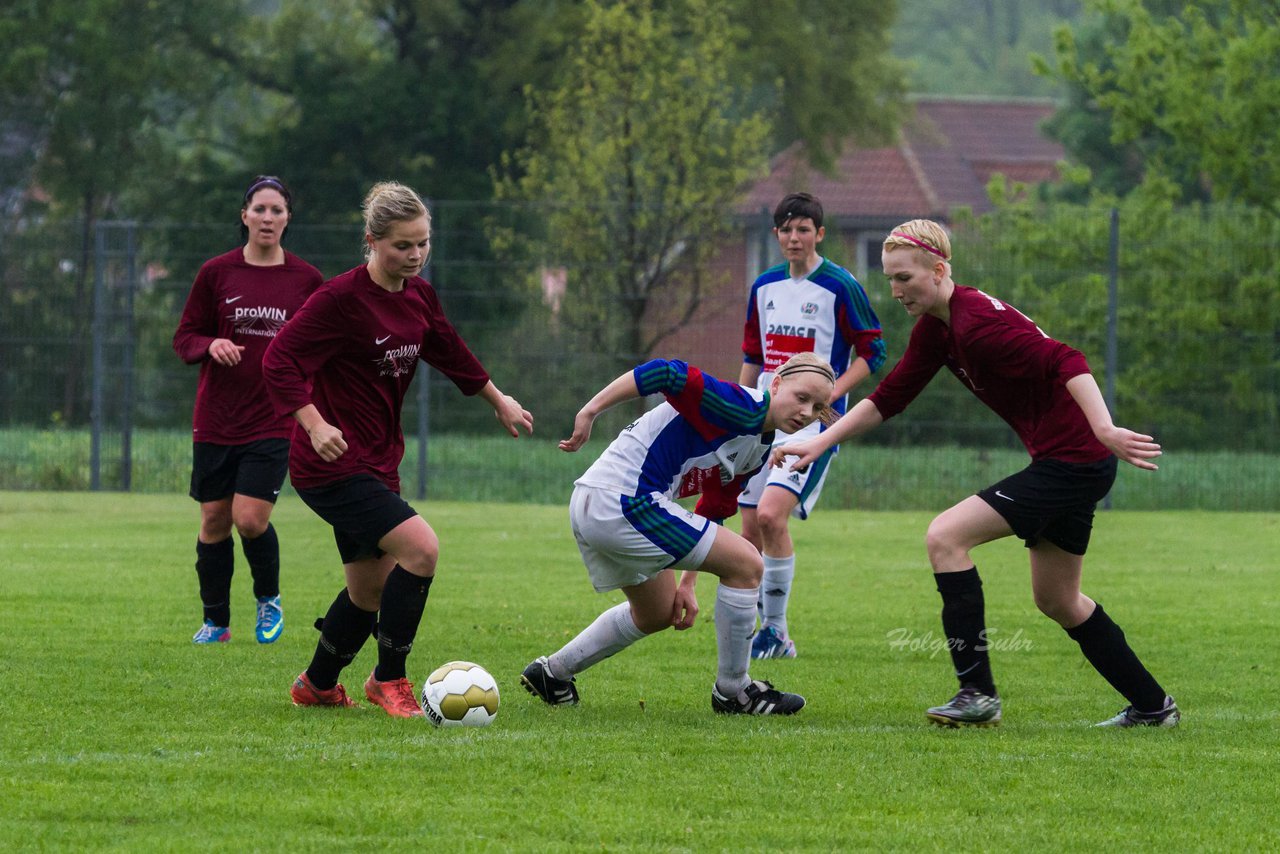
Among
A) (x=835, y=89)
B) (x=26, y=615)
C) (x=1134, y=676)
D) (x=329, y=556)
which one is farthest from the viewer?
(x=835, y=89)

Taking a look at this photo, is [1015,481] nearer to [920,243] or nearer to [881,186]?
[920,243]

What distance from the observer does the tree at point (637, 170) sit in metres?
18.0

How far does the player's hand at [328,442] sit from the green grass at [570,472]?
12.3m

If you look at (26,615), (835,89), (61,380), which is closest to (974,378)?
(26,615)

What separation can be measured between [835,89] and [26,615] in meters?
27.1

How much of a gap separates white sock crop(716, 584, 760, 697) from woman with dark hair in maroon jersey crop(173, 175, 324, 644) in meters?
2.71

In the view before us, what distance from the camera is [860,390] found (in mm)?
17969

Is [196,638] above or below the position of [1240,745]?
below

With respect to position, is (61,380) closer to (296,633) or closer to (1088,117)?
(296,633)

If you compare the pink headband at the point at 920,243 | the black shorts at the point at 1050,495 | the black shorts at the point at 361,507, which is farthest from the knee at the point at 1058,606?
the black shorts at the point at 361,507

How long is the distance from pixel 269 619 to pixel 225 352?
1312mm

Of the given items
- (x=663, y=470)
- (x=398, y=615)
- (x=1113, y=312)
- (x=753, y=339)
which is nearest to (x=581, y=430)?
(x=663, y=470)

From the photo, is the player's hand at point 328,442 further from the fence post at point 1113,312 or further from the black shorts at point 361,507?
the fence post at point 1113,312

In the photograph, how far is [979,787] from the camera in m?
5.14
